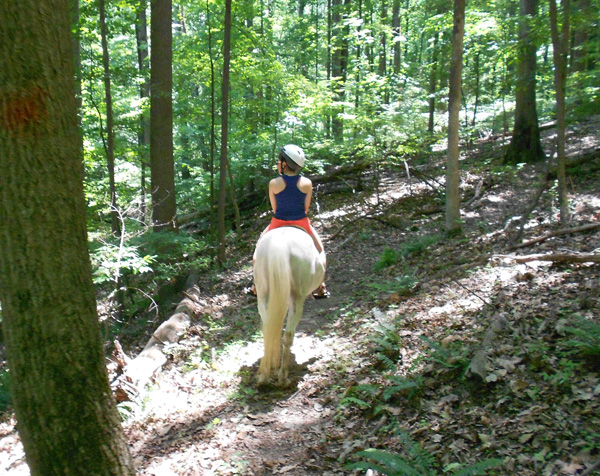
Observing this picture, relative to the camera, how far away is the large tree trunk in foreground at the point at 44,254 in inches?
93.9

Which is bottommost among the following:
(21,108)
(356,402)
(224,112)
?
(356,402)

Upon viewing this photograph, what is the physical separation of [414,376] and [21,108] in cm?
370

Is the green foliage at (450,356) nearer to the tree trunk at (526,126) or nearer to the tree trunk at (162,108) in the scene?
the tree trunk at (162,108)

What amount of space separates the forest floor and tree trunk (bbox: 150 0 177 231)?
11.5 feet

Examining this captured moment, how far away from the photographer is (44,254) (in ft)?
8.14

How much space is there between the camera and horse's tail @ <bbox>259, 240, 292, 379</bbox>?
4.68 meters

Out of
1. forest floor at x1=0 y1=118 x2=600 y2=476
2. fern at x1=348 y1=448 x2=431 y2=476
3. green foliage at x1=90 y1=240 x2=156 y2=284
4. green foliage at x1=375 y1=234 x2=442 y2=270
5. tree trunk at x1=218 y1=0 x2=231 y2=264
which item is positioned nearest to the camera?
fern at x1=348 y1=448 x2=431 y2=476

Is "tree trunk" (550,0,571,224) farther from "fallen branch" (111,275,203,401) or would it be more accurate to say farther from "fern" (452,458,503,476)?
"fallen branch" (111,275,203,401)

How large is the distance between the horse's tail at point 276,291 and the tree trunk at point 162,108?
20.0 feet

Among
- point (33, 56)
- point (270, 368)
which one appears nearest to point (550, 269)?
point (270, 368)

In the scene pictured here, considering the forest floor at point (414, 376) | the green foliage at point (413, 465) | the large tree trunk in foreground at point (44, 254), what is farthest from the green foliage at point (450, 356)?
the large tree trunk in foreground at point (44, 254)

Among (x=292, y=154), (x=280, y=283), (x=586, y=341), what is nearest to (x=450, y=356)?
(x=586, y=341)

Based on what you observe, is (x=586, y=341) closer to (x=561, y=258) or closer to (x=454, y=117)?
(x=561, y=258)

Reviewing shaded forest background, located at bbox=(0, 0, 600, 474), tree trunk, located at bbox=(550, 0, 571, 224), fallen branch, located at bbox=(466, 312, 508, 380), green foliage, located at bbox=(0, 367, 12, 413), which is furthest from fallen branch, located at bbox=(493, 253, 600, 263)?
green foliage, located at bbox=(0, 367, 12, 413)
